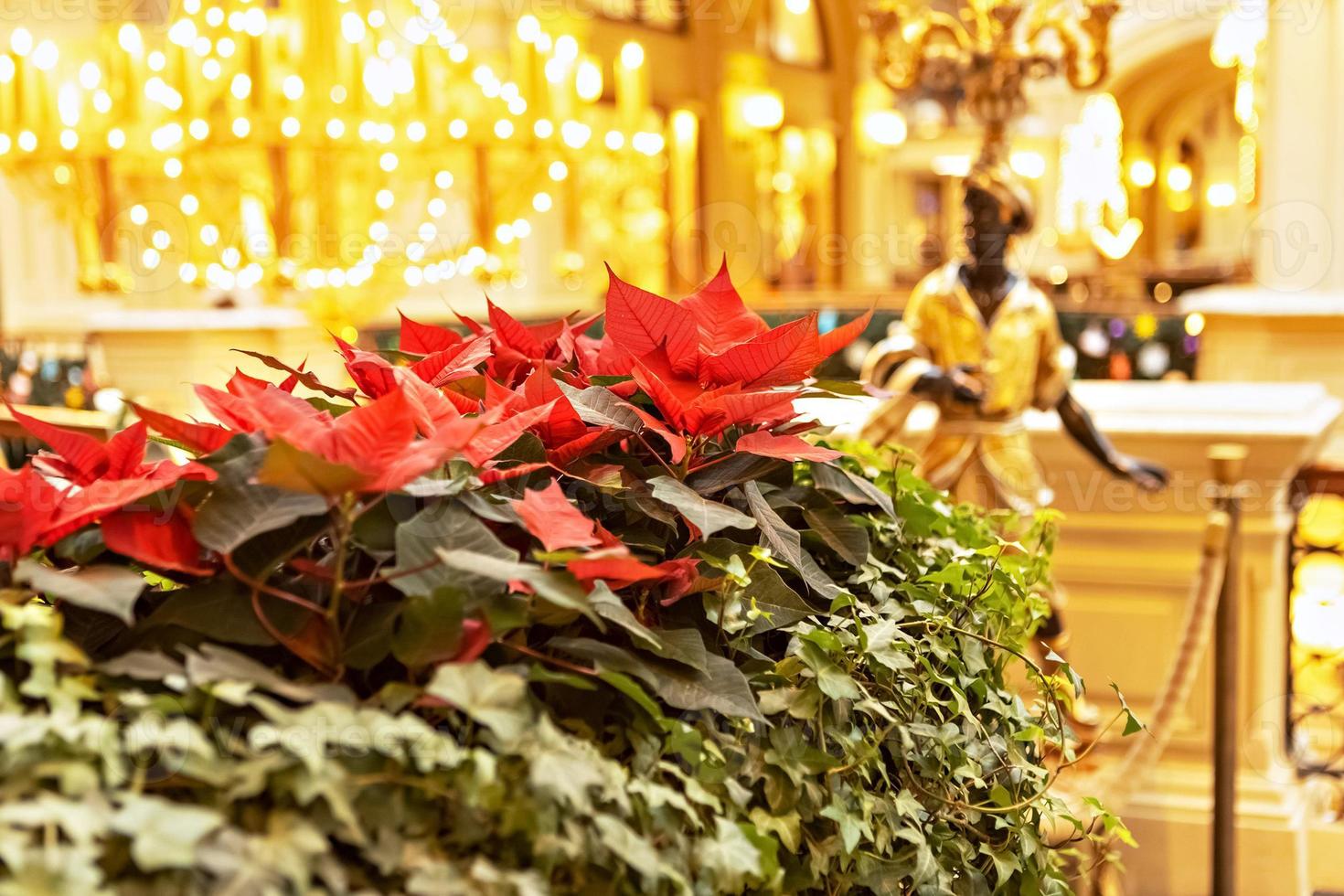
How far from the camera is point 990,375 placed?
108 inches

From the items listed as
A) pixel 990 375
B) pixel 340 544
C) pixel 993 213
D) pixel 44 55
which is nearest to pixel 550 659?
pixel 340 544

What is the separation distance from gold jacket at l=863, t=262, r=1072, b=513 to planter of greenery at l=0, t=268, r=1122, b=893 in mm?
1491

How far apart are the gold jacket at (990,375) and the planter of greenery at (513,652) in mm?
1491

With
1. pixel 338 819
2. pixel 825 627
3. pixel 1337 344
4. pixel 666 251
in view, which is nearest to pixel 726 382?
pixel 825 627

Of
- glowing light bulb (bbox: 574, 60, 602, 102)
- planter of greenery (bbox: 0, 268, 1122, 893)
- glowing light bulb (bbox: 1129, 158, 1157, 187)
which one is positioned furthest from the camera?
glowing light bulb (bbox: 1129, 158, 1157, 187)

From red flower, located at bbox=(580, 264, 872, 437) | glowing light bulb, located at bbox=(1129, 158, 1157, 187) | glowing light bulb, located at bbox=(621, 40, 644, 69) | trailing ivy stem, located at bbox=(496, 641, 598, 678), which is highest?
glowing light bulb, located at bbox=(1129, 158, 1157, 187)

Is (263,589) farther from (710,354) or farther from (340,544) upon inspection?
(710,354)

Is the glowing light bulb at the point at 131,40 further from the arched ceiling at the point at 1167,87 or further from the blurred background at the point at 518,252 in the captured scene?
the arched ceiling at the point at 1167,87

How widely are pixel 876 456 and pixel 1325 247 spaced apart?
7.25 metres

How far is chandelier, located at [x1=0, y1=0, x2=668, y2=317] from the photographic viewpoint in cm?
484

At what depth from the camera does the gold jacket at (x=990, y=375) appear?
107 inches

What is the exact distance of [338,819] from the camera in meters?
0.72

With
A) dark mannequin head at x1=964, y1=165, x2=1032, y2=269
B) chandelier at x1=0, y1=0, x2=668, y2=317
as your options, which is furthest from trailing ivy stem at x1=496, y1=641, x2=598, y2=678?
chandelier at x1=0, y1=0, x2=668, y2=317

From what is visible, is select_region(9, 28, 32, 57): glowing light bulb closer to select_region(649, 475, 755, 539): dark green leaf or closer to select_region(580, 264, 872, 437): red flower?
select_region(580, 264, 872, 437): red flower
